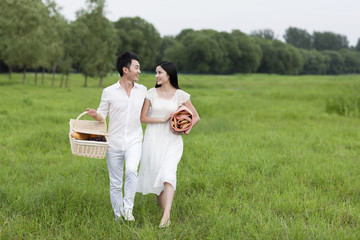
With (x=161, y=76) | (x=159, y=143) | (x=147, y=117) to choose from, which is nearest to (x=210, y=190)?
(x=159, y=143)

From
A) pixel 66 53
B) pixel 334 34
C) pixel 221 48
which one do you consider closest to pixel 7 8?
pixel 66 53

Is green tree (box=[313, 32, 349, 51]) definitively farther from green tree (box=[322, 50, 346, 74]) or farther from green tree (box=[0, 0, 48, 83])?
green tree (box=[0, 0, 48, 83])

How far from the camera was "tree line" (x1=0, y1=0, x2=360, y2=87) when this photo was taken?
123 ft

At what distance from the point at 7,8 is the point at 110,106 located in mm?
40914

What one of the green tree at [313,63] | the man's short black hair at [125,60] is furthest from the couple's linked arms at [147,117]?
the green tree at [313,63]

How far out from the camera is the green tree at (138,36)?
61969 mm

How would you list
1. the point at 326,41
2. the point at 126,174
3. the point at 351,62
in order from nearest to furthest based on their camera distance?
the point at 126,174 < the point at 351,62 < the point at 326,41

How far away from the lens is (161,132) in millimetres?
4391

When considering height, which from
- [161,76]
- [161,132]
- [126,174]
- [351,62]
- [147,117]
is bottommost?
[126,174]

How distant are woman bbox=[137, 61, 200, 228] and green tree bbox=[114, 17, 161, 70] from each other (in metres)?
55.6

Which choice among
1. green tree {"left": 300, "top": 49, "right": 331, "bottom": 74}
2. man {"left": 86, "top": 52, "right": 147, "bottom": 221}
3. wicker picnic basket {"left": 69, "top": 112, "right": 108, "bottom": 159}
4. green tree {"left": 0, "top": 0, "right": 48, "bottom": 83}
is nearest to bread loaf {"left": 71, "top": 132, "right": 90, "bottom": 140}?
wicker picnic basket {"left": 69, "top": 112, "right": 108, "bottom": 159}

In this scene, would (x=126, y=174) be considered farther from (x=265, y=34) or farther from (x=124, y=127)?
(x=265, y=34)

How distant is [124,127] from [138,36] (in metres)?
61.5

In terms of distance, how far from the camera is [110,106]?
423 cm
